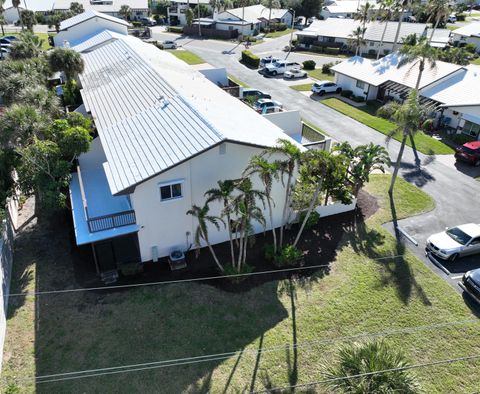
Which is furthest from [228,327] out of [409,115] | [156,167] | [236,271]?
[409,115]

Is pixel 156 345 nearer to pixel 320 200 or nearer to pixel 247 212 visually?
pixel 247 212

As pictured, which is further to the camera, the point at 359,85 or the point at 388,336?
the point at 359,85

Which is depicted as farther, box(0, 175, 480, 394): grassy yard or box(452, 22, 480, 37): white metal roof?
box(452, 22, 480, 37): white metal roof

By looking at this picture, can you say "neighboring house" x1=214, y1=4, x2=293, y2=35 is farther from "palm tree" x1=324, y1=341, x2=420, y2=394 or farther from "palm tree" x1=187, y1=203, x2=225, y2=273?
"palm tree" x1=324, y1=341, x2=420, y2=394

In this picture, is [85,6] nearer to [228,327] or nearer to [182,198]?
[182,198]

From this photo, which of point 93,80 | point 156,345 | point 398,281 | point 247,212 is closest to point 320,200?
point 398,281

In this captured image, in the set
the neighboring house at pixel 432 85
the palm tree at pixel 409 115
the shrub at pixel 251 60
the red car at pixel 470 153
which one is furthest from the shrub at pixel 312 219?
the shrub at pixel 251 60

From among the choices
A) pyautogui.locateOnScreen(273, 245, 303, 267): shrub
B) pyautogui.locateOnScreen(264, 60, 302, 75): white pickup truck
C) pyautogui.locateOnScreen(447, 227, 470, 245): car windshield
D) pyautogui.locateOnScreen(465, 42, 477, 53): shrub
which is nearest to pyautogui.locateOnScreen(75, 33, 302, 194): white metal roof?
pyautogui.locateOnScreen(273, 245, 303, 267): shrub
